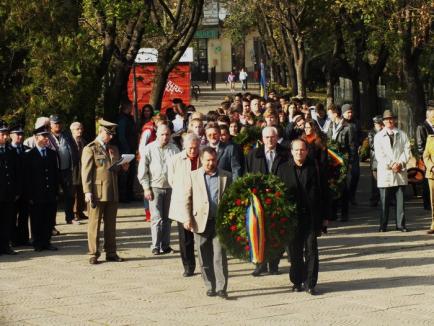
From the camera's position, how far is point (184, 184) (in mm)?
12766

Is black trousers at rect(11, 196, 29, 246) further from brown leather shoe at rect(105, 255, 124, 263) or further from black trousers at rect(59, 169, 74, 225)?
brown leather shoe at rect(105, 255, 124, 263)

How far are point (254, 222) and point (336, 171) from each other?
21.3 feet

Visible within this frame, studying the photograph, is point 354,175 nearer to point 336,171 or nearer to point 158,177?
point 336,171

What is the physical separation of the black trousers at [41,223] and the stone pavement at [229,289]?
0.25m

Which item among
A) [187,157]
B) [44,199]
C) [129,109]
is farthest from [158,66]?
[187,157]

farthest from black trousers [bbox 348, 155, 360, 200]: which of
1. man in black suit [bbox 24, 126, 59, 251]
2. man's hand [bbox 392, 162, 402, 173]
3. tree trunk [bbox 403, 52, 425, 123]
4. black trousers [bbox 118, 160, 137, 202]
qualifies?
tree trunk [bbox 403, 52, 425, 123]

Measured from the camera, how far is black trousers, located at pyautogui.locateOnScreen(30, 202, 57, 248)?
1647 cm

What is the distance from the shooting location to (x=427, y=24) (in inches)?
935

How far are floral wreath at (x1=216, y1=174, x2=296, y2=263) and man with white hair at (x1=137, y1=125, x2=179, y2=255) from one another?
3188mm

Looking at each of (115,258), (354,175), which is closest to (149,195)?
(115,258)

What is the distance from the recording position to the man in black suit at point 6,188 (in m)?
16.0

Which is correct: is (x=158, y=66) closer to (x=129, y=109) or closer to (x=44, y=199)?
(x=129, y=109)

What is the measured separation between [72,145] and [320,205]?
23.3 ft

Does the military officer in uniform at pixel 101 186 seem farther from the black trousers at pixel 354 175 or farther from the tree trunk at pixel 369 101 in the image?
the tree trunk at pixel 369 101
